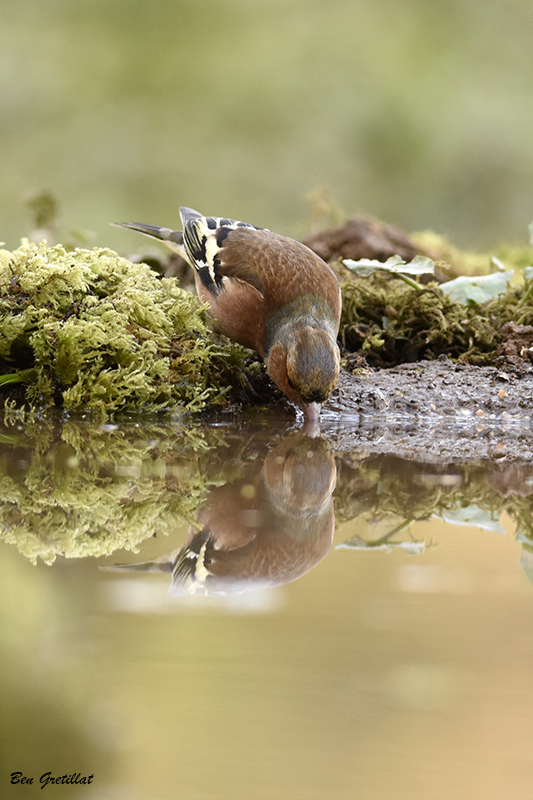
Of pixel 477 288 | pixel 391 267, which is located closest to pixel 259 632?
pixel 391 267

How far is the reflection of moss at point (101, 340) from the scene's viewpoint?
12.5 ft

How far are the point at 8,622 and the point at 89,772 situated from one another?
417 millimetres

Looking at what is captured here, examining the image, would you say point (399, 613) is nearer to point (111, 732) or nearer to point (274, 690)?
point (274, 690)

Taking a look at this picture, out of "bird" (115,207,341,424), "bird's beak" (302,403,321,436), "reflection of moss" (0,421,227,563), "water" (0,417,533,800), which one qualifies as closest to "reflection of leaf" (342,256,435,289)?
"bird" (115,207,341,424)

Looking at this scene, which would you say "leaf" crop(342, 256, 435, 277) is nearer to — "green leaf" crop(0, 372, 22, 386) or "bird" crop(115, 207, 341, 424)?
"bird" crop(115, 207, 341, 424)

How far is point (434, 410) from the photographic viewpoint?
13.1 ft

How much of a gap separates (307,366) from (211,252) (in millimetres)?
1235

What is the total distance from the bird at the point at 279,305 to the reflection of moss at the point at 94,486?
525 millimetres

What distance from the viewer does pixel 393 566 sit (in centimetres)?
179

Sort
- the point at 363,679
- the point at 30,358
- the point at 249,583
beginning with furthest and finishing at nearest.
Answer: the point at 30,358 < the point at 249,583 < the point at 363,679

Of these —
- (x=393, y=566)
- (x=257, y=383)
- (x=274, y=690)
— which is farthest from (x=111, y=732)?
(x=257, y=383)

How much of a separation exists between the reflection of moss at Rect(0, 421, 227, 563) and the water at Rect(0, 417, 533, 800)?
1cm

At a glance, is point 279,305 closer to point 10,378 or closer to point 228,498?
point 10,378

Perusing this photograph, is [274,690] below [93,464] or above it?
below
